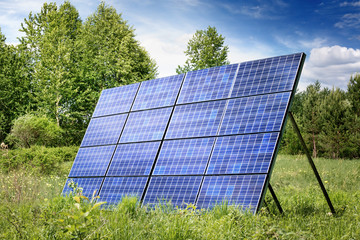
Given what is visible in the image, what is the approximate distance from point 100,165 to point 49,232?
134 inches

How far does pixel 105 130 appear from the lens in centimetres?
1034

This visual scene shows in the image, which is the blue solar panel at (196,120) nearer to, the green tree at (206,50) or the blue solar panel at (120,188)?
the blue solar panel at (120,188)

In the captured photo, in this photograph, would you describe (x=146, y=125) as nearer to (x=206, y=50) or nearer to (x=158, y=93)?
(x=158, y=93)

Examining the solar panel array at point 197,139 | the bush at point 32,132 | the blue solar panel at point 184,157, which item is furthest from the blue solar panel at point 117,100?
the bush at point 32,132

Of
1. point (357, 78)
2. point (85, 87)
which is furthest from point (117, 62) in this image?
point (357, 78)

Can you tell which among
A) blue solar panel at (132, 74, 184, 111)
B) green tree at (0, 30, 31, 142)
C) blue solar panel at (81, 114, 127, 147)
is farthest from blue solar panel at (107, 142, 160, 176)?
green tree at (0, 30, 31, 142)

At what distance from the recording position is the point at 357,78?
39969 mm

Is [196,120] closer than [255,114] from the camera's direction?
No

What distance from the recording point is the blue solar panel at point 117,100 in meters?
10.5

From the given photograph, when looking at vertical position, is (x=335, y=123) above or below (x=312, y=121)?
below

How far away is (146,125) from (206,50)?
33.0 meters

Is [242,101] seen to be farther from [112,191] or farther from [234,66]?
[112,191]

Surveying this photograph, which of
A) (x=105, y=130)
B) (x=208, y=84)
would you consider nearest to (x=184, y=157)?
(x=208, y=84)

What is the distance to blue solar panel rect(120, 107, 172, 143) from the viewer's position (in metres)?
8.91
